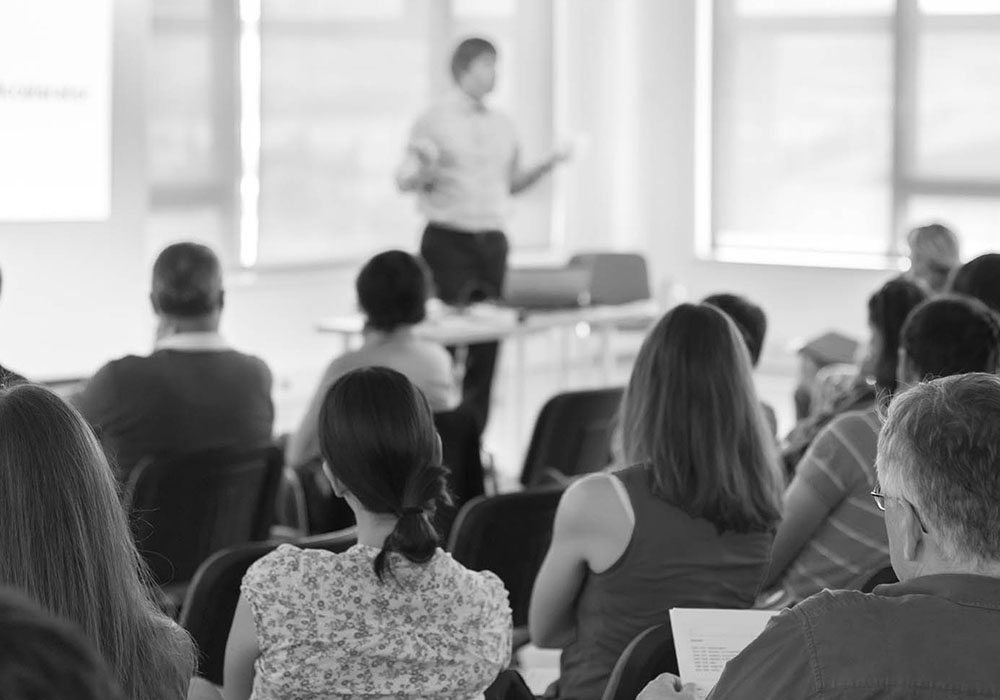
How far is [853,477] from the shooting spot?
8.44 ft

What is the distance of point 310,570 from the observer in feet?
6.09

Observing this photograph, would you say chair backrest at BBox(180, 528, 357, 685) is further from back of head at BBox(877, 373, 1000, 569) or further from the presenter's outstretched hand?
back of head at BBox(877, 373, 1000, 569)

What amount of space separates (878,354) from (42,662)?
2873 mm

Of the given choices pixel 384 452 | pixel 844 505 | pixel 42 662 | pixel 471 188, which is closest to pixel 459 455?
pixel 844 505

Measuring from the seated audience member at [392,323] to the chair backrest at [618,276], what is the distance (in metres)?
4.12

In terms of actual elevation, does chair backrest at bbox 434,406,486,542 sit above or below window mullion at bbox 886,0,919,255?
below

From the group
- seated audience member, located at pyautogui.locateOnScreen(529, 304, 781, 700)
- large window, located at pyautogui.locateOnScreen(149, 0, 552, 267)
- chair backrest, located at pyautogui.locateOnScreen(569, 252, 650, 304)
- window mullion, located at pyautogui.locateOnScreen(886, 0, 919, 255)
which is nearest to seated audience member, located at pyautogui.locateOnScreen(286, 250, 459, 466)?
seated audience member, located at pyautogui.locateOnScreen(529, 304, 781, 700)

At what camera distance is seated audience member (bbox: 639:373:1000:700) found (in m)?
1.30

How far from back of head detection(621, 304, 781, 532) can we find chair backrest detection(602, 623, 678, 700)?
1.49 feet

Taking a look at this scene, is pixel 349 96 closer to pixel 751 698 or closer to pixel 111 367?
pixel 111 367

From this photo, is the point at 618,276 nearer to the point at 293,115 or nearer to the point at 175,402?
the point at 293,115

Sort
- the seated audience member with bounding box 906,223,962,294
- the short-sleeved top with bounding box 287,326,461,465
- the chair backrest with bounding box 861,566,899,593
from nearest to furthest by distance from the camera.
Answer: the chair backrest with bounding box 861,566,899,593 < the short-sleeved top with bounding box 287,326,461,465 < the seated audience member with bounding box 906,223,962,294

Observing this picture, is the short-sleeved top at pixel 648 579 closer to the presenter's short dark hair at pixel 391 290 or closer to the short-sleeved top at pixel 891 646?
the short-sleeved top at pixel 891 646

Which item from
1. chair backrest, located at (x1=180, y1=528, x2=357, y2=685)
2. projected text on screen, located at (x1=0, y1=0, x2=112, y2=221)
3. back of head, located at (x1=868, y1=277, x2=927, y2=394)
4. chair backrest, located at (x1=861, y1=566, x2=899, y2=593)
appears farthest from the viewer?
projected text on screen, located at (x1=0, y1=0, x2=112, y2=221)
